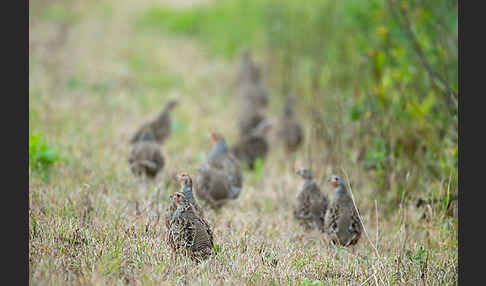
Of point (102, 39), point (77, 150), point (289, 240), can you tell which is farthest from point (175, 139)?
point (102, 39)

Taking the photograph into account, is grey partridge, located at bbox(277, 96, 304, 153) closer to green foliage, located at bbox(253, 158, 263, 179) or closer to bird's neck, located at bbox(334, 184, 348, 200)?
green foliage, located at bbox(253, 158, 263, 179)

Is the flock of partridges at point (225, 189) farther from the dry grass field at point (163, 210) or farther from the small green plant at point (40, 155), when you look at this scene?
the small green plant at point (40, 155)

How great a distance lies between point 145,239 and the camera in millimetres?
3990

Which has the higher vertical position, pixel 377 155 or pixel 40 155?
pixel 377 155

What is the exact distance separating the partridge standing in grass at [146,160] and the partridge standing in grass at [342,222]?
223 centimetres

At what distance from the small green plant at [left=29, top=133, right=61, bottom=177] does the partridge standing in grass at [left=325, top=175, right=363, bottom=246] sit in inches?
122

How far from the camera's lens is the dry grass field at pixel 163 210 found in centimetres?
369

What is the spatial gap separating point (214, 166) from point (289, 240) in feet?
4.90

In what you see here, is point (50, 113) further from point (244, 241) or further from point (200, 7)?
point (200, 7)

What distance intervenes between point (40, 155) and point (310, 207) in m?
3.03

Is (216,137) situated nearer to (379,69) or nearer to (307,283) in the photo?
(379,69)

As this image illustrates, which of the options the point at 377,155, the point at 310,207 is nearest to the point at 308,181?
the point at 310,207

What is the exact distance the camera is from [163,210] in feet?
16.1

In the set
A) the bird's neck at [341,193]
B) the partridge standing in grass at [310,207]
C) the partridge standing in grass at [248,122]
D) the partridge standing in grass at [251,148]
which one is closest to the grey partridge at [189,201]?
the partridge standing in grass at [310,207]
